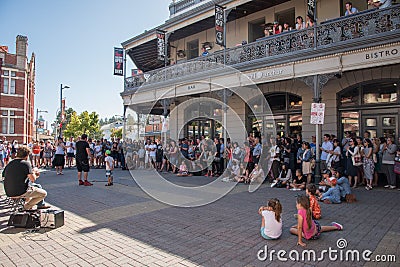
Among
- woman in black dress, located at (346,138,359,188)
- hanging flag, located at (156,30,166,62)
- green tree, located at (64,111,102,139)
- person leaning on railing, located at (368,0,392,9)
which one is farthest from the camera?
green tree, located at (64,111,102,139)

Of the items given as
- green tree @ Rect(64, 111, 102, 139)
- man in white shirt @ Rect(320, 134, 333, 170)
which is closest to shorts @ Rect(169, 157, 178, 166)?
man in white shirt @ Rect(320, 134, 333, 170)

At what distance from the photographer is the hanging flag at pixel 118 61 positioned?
1942 cm

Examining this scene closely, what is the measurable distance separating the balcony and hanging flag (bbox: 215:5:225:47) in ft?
2.04

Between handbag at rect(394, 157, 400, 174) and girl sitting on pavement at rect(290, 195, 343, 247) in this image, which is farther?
handbag at rect(394, 157, 400, 174)

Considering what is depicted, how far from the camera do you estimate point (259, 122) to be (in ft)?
51.5

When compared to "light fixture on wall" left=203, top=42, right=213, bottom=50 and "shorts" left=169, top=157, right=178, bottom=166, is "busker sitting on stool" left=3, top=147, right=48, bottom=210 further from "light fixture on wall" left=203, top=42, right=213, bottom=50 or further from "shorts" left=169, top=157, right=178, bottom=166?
"light fixture on wall" left=203, top=42, right=213, bottom=50

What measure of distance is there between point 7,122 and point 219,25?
3270 cm

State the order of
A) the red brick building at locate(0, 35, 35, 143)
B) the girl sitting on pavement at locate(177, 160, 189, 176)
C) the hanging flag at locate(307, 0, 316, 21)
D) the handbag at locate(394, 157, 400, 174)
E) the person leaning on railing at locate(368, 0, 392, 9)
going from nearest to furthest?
1. the handbag at locate(394, 157, 400, 174)
2. the person leaning on railing at locate(368, 0, 392, 9)
3. the hanging flag at locate(307, 0, 316, 21)
4. the girl sitting on pavement at locate(177, 160, 189, 176)
5. the red brick building at locate(0, 35, 35, 143)

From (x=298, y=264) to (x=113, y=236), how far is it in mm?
3111

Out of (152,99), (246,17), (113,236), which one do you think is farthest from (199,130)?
(113,236)

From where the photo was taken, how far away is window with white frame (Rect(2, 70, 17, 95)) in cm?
3597

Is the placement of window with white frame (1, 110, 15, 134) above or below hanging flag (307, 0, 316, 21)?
below

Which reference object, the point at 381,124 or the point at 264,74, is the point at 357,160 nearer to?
the point at 381,124

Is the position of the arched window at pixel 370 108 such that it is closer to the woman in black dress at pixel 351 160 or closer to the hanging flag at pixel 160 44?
the woman in black dress at pixel 351 160
